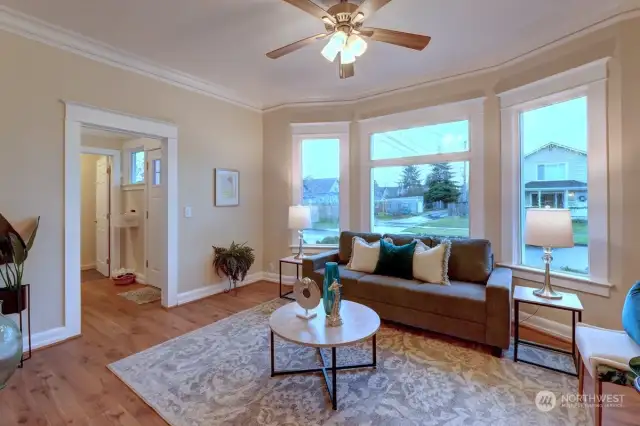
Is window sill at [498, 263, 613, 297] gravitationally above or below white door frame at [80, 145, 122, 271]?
below

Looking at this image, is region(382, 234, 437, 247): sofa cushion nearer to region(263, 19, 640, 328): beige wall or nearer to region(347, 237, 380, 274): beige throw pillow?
region(347, 237, 380, 274): beige throw pillow

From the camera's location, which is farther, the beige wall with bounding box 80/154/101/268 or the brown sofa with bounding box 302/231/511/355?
the beige wall with bounding box 80/154/101/268

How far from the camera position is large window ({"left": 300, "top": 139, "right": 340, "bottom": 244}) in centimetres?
464

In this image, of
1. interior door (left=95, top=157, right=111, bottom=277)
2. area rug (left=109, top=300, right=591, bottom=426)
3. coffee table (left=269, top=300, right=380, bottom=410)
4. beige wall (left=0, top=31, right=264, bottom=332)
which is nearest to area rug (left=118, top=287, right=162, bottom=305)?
beige wall (left=0, top=31, right=264, bottom=332)

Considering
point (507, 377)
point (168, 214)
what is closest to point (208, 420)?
point (507, 377)

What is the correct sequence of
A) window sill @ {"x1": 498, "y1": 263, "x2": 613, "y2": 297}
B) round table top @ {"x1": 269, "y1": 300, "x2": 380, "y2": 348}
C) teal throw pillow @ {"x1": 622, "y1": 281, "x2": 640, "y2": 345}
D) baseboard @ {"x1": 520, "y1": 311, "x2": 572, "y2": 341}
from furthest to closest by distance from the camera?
baseboard @ {"x1": 520, "y1": 311, "x2": 572, "y2": 341} → window sill @ {"x1": 498, "y1": 263, "x2": 613, "y2": 297} → round table top @ {"x1": 269, "y1": 300, "x2": 380, "y2": 348} → teal throw pillow @ {"x1": 622, "y1": 281, "x2": 640, "y2": 345}

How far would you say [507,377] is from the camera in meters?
2.25

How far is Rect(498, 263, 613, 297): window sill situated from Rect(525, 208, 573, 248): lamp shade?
69 centimetres

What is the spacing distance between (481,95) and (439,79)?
542mm

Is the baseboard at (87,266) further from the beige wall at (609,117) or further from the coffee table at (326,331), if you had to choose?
the coffee table at (326,331)

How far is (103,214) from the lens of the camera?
5.39 metres

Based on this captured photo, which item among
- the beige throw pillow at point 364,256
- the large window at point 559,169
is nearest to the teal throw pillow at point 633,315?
the large window at point 559,169

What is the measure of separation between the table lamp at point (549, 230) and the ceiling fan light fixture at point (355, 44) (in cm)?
187

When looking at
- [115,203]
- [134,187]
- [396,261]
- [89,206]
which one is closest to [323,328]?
[396,261]
